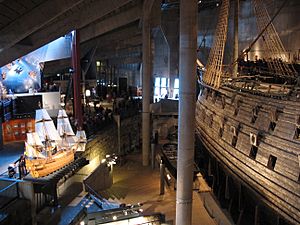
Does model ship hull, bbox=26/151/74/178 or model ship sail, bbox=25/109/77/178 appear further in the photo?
model ship sail, bbox=25/109/77/178

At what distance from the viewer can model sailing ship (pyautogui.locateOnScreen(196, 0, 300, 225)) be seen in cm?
927

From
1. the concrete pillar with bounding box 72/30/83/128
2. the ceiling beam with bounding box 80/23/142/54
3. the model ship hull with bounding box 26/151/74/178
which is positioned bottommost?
the model ship hull with bounding box 26/151/74/178

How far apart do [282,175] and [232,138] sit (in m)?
4.01

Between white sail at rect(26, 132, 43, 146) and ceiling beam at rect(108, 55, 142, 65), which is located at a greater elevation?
ceiling beam at rect(108, 55, 142, 65)

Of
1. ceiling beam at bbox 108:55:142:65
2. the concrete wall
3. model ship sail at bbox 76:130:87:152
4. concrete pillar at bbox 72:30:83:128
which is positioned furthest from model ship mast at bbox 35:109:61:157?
ceiling beam at bbox 108:55:142:65

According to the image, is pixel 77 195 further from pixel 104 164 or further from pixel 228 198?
pixel 228 198

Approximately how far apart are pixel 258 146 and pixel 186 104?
12.0 ft

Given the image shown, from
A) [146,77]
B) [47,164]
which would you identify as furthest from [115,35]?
[47,164]

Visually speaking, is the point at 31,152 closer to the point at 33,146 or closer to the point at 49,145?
the point at 33,146

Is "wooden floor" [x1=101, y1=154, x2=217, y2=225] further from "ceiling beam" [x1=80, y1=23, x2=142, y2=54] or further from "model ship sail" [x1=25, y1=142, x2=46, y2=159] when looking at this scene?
"ceiling beam" [x1=80, y1=23, x2=142, y2=54]

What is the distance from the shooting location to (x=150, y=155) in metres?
18.6

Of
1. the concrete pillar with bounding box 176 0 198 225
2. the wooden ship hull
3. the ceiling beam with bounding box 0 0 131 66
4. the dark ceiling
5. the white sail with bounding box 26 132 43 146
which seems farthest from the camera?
the ceiling beam with bounding box 0 0 131 66

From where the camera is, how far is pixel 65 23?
55.3ft

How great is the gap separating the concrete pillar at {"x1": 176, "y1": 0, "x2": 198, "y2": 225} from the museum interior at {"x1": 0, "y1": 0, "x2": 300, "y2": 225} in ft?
0.10
